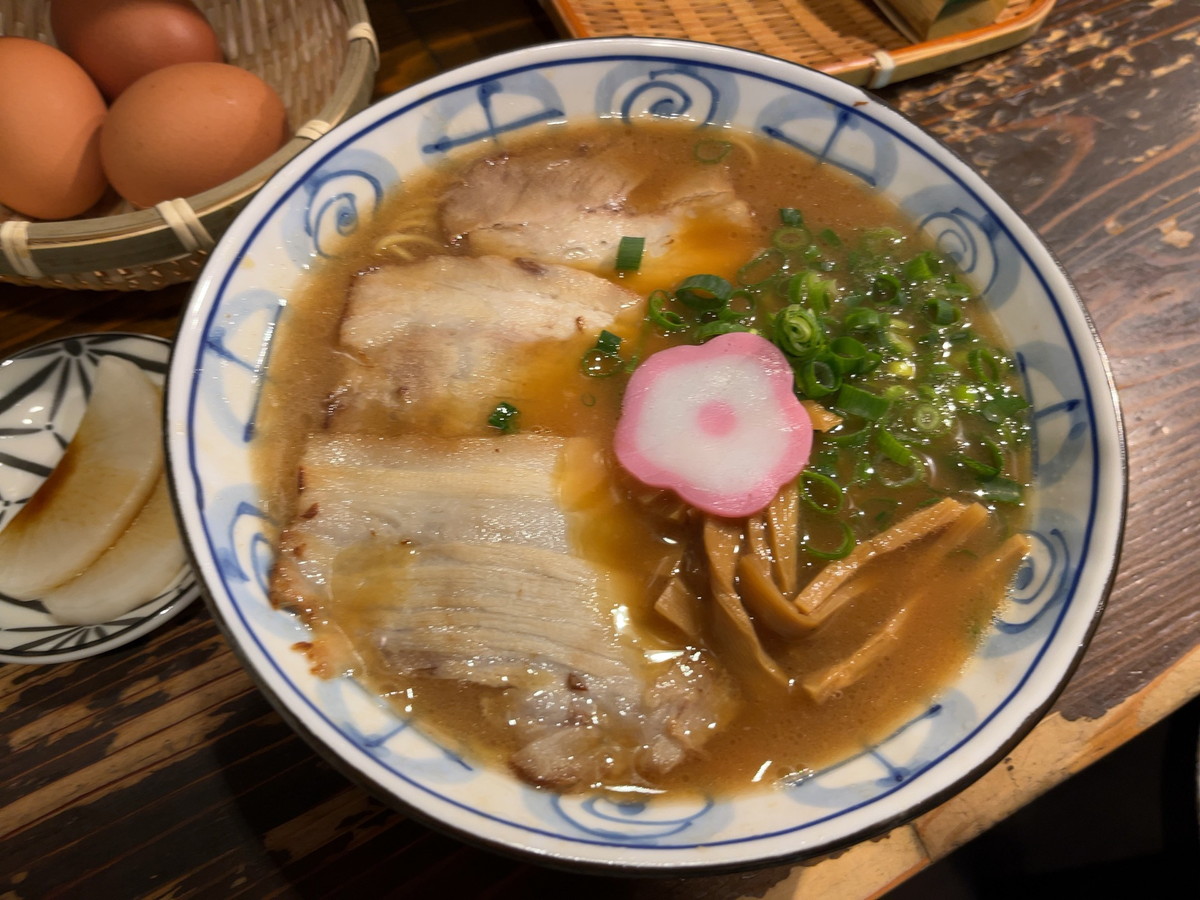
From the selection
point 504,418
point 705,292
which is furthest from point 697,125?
point 504,418

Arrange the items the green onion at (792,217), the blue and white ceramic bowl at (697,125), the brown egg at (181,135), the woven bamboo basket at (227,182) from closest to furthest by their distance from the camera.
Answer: the blue and white ceramic bowl at (697,125) → the woven bamboo basket at (227,182) → the green onion at (792,217) → the brown egg at (181,135)

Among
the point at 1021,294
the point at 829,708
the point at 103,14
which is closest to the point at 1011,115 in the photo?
the point at 1021,294

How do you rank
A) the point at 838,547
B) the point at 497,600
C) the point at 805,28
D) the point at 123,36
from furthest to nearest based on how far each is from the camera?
the point at 805,28, the point at 123,36, the point at 838,547, the point at 497,600

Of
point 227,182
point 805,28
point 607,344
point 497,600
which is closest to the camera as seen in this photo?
point 497,600

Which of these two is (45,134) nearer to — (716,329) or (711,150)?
(711,150)

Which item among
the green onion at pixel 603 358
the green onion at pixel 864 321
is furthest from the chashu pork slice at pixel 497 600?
the green onion at pixel 864 321

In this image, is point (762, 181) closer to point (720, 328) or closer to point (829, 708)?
point (720, 328)

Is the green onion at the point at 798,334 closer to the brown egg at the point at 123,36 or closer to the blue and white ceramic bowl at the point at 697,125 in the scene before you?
the blue and white ceramic bowl at the point at 697,125
